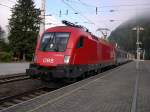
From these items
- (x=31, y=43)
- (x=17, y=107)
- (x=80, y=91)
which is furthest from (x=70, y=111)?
(x=31, y=43)

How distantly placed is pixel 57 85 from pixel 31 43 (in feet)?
177

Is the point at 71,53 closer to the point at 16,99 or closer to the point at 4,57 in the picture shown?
the point at 16,99

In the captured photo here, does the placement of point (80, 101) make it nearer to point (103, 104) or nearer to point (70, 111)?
point (103, 104)

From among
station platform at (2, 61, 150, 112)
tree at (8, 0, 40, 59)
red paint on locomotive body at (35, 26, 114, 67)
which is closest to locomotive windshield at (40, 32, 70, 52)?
red paint on locomotive body at (35, 26, 114, 67)

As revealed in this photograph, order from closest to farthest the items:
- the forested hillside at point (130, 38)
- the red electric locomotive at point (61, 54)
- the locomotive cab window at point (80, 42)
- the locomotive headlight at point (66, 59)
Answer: the red electric locomotive at point (61, 54) → the locomotive headlight at point (66, 59) → the locomotive cab window at point (80, 42) → the forested hillside at point (130, 38)

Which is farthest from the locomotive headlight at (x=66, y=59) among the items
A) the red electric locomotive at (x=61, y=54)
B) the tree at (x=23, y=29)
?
the tree at (x=23, y=29)

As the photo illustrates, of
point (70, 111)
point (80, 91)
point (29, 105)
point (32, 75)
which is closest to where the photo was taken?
point (70, 111)

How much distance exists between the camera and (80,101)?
11359 mm

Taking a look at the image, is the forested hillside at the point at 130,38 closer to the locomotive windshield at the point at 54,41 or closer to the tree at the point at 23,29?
the tree at the point at 23,29

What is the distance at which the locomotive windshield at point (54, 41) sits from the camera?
18328mm

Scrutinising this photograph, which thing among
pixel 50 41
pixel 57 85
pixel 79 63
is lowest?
pixel 57 85

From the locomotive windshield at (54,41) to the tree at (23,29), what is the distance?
51.3 meters

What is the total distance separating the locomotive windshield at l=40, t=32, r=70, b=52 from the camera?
18328 mm

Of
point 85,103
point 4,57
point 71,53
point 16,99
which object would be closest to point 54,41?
point 71,53
